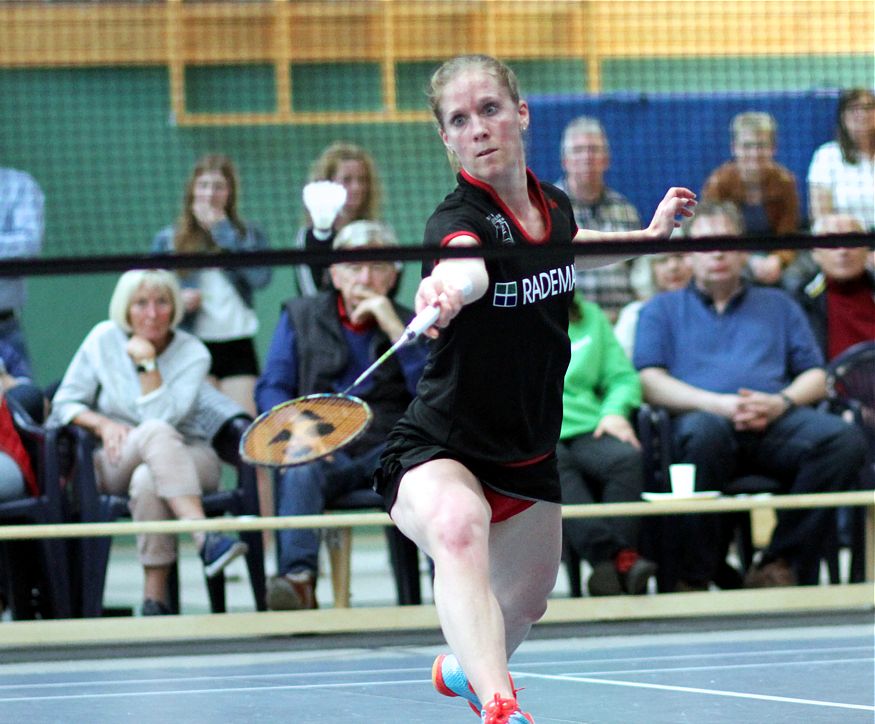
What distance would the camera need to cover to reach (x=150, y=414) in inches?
258

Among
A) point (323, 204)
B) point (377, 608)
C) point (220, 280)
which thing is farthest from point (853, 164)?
point (377, 608)

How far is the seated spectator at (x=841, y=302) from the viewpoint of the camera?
24.5 feet

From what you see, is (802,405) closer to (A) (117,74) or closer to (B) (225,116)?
(B) (225,116)

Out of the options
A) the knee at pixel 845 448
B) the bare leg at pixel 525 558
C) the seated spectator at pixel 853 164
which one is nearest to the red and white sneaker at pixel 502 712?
the bare leg at pixel 525 558

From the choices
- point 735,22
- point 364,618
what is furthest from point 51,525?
point 735,22

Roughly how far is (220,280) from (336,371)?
1.36 m

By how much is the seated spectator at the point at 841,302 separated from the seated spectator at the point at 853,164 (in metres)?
0.10

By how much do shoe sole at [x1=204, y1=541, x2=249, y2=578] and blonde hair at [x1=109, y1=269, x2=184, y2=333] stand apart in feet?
3.38

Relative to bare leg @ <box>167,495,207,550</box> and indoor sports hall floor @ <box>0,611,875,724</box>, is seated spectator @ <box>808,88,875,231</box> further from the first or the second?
bare leg @ <box>167,495,207,550</box>

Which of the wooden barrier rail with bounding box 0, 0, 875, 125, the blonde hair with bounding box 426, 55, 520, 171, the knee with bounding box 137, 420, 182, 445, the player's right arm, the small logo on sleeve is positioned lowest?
the knee with bounding box 137, 420, 182, 445

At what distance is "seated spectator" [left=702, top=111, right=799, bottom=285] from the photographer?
25.0 ft

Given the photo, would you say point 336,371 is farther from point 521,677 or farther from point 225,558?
point 521,677

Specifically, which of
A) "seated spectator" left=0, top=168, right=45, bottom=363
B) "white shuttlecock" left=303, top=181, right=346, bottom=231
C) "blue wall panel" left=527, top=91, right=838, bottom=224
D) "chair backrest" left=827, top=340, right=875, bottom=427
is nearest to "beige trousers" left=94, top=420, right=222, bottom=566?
"seated spectator" left=0, top=168, right=45, bottom=363

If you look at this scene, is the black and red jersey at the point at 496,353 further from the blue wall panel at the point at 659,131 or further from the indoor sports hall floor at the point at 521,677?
the blue wall panel at the point at 659,131
